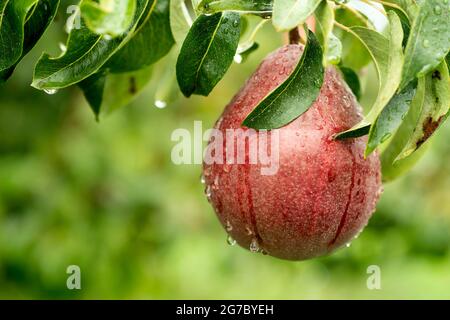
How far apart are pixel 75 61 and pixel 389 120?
50 centimetres

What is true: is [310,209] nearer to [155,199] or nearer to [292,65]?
[292,65]

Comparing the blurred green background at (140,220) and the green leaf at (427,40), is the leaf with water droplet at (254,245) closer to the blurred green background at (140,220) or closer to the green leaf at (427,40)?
the green leaf at (427,40)

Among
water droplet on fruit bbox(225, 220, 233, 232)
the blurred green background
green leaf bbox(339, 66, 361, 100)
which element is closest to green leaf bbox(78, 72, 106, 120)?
water droplet on fruit bbox(225, 220, 233, 232)

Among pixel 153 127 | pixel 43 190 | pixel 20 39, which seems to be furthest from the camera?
pixel 153 127

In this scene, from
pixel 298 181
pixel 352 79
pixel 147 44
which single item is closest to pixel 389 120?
pixel 298 181

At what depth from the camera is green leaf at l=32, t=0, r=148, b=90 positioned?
1158mm

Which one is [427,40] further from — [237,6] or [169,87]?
[169,87]

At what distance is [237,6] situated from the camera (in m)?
1.09

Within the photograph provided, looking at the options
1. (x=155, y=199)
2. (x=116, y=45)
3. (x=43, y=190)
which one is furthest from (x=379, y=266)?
(x=116, y=45)

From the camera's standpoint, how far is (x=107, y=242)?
330 centimetres

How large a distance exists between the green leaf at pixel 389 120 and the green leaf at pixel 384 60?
0.05 ft

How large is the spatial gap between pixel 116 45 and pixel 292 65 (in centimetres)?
34

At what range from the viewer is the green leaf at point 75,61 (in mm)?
1158

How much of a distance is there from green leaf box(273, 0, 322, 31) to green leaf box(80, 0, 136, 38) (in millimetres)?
204
